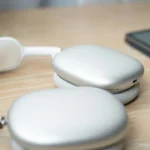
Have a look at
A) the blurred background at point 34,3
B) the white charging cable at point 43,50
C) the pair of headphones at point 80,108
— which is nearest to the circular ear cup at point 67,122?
the pair of headphones at point 80,108

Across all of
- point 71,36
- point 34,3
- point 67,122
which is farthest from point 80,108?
point 34,3

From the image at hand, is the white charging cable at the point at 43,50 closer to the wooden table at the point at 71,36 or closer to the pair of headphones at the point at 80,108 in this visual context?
the wooden table at the point at 71,36

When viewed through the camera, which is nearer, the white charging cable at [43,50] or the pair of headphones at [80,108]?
the pair of headphones at [80,108]

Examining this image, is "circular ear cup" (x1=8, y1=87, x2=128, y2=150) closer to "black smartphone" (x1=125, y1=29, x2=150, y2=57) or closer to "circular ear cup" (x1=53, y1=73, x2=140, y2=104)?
"circular ear cup" (x1=53, y1=73, x2=140, y2=104)

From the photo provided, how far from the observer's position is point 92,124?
1.36ft

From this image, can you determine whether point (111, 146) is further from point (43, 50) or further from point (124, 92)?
point (43, 50)

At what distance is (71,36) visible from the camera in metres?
0.80

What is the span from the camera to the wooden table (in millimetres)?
536

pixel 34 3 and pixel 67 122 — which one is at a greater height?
pixel 67 122

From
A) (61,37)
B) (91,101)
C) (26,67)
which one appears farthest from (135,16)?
(91,101)

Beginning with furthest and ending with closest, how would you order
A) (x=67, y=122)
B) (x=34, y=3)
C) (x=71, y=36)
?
(x=34, y=3) < (x=71, y=36) < (x=67, y=122)

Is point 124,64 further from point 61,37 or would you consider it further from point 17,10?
point 17,10

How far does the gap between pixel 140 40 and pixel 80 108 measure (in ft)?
1.20

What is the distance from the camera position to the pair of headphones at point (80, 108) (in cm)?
40
